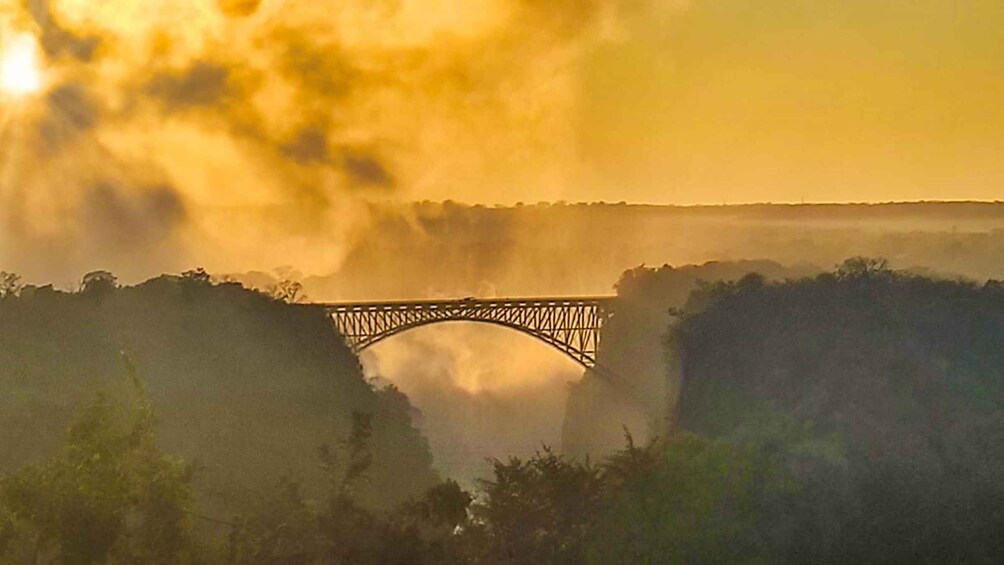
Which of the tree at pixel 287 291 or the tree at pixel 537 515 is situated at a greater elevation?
the tree at pixel 287 291

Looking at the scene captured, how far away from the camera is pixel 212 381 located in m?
30.0

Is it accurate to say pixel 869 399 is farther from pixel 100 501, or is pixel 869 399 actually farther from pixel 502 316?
pixel 502 316

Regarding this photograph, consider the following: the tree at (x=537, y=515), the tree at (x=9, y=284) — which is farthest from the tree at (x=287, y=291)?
the tree at (x=537, y=515)

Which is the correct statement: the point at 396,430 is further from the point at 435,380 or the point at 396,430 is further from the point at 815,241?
the point at 815,241

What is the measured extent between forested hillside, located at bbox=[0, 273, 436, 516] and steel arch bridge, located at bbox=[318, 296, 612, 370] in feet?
5.01

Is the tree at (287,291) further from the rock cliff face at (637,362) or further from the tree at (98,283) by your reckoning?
the rock cliff face at (637,362)

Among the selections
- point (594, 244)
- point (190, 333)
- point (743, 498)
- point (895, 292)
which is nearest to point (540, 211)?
point (594, 244)

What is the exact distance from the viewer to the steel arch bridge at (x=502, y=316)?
37906 millimetres

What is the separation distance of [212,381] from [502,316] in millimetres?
10725

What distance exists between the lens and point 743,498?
751 inches

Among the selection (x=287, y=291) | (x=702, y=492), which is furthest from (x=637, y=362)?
(x=702, y=492)

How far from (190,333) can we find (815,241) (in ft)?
47.8

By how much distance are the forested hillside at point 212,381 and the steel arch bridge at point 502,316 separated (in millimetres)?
1527

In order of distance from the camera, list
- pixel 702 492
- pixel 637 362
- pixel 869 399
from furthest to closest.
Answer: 1. pixel 637 362
2. pixel 869 399
3. pixel 702 492
